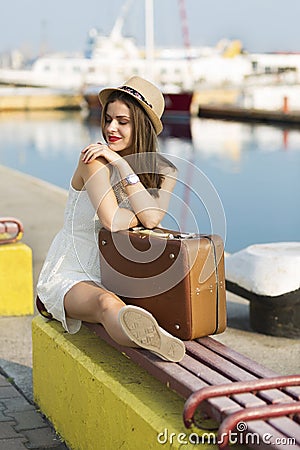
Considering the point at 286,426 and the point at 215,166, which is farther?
the point at 215,166

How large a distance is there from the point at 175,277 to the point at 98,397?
1.81ft

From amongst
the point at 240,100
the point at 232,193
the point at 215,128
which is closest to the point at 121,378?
Result: the point at 232,193

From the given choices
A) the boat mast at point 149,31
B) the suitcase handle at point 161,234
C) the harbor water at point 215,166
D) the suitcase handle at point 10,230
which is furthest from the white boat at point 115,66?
the suitcase handle at point 161,234

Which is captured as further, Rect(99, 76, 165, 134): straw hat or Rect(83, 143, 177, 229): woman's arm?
Rect(99, 76, 165, 134): straw hat

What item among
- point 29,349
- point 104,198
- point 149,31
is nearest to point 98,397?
point 104,198

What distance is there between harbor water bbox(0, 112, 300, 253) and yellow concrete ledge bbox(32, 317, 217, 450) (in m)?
0.71

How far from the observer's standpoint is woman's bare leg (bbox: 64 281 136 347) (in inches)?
135

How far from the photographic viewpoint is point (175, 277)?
3.36 meters

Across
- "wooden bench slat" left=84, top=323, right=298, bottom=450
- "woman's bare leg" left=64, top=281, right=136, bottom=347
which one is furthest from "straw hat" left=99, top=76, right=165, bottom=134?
"wooden bench slat" left=84, top=323, right=298, bottom=450

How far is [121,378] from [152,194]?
0.89m

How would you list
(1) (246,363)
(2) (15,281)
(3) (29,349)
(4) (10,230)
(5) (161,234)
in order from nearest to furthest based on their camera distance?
1. (1) (246,363)
2. (5) (161,234)
3. (3) (29,349)
4. (2) (15,281)
5. (4) (10,230)

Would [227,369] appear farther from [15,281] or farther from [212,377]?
[15,281]

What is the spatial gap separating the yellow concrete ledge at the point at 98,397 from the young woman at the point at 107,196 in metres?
0.15

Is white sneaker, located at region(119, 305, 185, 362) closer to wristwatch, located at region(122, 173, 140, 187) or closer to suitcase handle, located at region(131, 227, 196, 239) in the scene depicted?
suitcase handle, located at region(131, 227, 196, 239)
